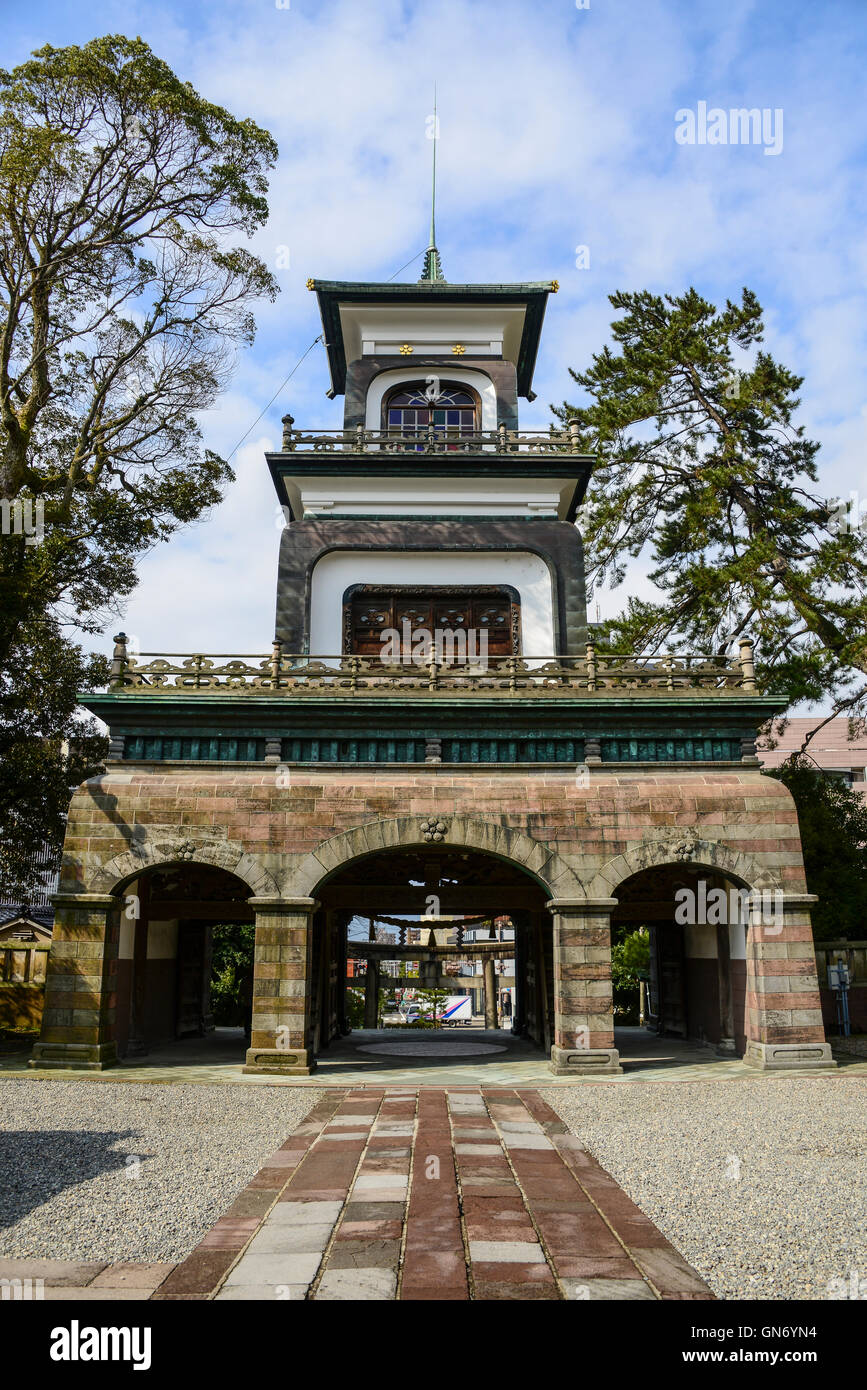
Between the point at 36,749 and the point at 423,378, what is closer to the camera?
the point at 36,749

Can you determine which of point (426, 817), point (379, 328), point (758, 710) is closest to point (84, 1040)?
point (426, 817)

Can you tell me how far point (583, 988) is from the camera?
15.0 m

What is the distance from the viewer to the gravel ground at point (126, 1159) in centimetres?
654

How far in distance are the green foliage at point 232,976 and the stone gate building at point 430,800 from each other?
A: 8.07 m

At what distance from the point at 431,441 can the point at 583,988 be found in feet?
38.9

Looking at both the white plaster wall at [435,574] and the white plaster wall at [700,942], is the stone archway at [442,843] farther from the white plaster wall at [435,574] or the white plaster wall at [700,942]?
the white plaster wall at [435,574]

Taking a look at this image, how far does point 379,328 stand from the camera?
22.2m

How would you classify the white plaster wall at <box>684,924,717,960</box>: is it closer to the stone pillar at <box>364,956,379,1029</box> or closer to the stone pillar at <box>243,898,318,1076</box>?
the stone pillar at <box>243,898,318,1076</box>

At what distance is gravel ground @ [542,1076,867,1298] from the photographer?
6.04 m

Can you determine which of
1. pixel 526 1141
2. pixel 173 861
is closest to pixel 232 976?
pixel 173 861

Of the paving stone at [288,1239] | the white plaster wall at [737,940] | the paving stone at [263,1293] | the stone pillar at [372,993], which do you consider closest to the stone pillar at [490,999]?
the stone pillar at [372,993]

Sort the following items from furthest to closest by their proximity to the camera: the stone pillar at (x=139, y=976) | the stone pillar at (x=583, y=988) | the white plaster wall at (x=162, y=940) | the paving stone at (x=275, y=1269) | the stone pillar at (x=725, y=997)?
1. the white plaster wall at (x=162, y=940)
2. the stone pillar at (x=725, y=997)
3. the stone pillar at (x=139, y=976)
4. the stone pillar at (x=583, y=988)
5. the paving stone at (x=275, y=1269)

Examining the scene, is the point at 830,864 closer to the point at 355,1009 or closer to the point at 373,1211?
the point at 373,1211

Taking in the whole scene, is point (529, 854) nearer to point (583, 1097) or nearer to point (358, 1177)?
point (583, 1097)
